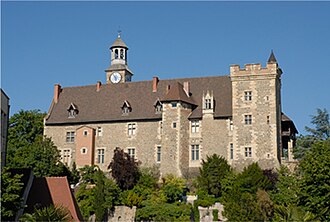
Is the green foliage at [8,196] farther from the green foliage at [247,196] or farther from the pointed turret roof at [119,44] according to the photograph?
the pointed turret roof at [119,44]

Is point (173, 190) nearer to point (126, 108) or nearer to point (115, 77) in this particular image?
point (126, 108)

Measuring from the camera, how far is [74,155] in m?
60.6

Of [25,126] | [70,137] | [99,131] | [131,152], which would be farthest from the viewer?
[25,126]

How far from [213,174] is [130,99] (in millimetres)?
13707

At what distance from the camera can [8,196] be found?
31078mm

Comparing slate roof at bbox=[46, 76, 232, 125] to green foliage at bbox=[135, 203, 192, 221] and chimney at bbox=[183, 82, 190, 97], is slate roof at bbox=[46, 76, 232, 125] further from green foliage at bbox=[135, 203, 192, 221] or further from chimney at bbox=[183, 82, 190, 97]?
green foliage at bbox=[135, 203, 192, 221]

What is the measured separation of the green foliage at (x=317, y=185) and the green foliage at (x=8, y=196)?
17368mm

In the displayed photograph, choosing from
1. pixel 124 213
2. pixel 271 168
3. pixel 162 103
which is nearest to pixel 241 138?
pixel 271 168

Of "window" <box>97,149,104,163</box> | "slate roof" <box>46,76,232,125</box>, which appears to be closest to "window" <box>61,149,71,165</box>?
"slate roof" <box>46,76,232,125</box>

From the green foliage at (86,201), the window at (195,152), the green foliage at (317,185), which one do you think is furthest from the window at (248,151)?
the green foliage at (86,201)

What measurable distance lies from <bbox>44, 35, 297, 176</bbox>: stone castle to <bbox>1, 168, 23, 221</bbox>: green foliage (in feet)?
80.4

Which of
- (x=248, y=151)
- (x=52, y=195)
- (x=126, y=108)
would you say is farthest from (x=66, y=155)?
(x=52, y=195)

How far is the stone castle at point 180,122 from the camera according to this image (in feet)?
180

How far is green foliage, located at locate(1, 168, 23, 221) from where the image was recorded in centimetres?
3088
